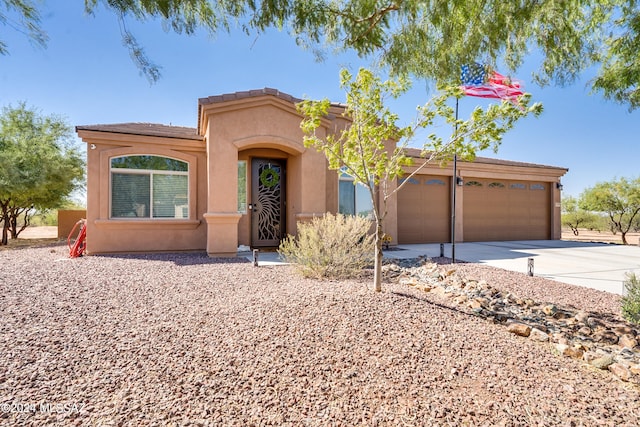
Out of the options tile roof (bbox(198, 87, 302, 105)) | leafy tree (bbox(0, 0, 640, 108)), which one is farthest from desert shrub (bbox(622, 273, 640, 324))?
tile roof (bbox(198, 87, 302, 105))

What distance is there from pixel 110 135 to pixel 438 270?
975 cm

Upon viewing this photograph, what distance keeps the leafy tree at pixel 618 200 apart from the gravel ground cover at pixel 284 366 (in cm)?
2147

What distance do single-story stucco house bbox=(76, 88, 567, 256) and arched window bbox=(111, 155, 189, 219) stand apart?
27mm

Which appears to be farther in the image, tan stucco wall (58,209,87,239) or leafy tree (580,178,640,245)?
leafy tree (580,178,640,245)

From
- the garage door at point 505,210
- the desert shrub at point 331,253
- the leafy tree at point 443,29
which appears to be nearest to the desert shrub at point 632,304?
the leafy tree at point 443,29

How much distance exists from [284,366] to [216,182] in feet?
22.7

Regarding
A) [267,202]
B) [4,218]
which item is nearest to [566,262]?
[267,202]

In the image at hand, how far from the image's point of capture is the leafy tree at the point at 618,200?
64.4 ft

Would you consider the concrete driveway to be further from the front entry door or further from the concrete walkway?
the front entry door

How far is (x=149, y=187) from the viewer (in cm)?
976

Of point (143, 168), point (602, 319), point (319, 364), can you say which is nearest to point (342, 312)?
point (319, 364)

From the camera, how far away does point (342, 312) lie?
12.4 feet

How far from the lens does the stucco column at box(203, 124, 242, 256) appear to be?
8758mm

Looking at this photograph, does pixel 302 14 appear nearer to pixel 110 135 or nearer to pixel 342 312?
pixel 342 312
